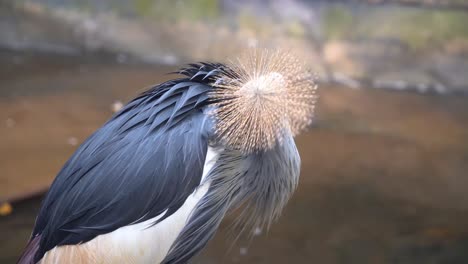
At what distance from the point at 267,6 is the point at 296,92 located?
2.26m

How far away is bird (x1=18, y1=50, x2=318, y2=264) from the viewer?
1.31 metres

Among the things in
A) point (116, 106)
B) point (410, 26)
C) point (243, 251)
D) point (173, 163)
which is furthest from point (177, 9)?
point (173, 163)

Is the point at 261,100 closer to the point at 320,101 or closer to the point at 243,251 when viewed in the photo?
the point at 243,251

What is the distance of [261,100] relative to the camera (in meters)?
1.28

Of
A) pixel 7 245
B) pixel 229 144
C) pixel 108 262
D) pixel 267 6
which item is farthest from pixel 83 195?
pixel 267 6

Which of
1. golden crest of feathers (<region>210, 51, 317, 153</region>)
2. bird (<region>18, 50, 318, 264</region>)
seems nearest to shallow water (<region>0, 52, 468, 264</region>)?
bird (<region>18, 50, 318, 264</region>)

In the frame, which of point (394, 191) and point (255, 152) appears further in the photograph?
point (394, 191)

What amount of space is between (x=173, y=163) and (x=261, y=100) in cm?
23

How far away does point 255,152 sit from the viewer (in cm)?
141

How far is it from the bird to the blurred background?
2.05 feet

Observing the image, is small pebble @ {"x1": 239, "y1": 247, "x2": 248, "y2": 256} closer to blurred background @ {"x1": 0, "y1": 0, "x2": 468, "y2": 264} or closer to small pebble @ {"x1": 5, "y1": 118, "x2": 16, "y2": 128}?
blurred background @ {"x1": 0, "y1": 0, "x2": 468, "y2": 264}

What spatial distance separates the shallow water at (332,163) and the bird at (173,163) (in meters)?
0.62

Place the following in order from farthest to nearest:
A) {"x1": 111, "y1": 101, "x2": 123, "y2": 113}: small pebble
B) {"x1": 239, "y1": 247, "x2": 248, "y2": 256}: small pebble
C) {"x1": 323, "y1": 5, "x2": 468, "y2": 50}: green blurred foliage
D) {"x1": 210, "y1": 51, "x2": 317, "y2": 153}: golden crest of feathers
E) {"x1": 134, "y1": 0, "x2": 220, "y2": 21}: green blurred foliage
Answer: {"x1": 134, "y1": 0, "x2": 220, "y2": 21}: green blurred foliage
{"x1": 323, "y1": 5, "x2": 468, "y2": 50}: green blurred foliage
{"x1": 111, "y1": 101, "x2": 123, "y2": 113}: small pebble
{"x1": 239, "y1": 247, "x2": 248, "y2": 256}: small pebble
{"x1": 210, "y1": 51, "x2": 317, "y2": 153}: golden crest of feathers

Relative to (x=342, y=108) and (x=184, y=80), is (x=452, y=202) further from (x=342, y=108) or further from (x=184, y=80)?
(x=184, y=80)
